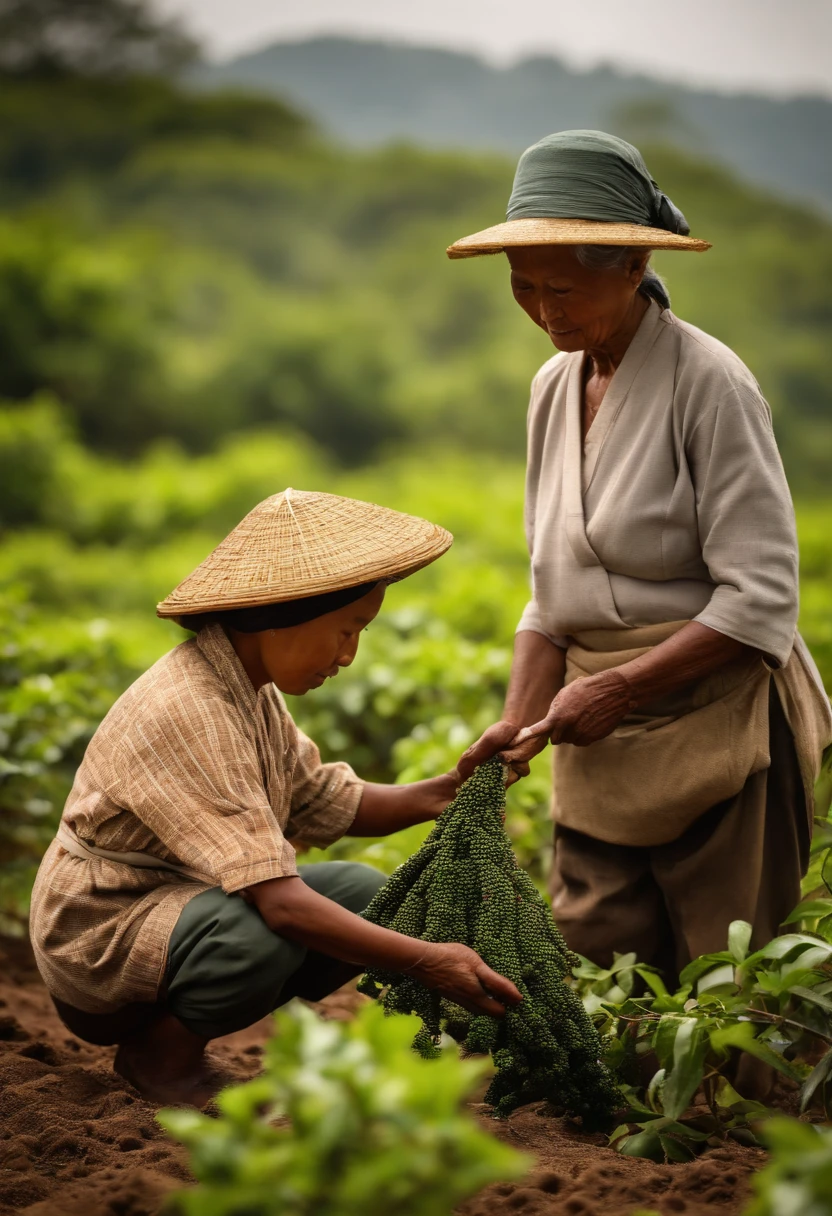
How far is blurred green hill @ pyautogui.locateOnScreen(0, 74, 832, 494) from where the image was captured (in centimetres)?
1136

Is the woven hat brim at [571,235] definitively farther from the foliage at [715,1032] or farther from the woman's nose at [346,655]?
the foliage at [715,1032]

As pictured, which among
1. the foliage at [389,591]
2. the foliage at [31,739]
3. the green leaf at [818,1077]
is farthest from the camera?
the foliage at [389,591]

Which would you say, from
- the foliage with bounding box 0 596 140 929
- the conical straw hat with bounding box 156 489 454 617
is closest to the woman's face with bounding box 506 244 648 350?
the conical straw hat with bounding box 156 489 454 617

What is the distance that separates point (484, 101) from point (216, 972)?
15746mm

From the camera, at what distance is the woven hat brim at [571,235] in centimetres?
235

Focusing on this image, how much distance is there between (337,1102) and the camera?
4.20ft

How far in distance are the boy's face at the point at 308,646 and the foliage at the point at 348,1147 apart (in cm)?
111

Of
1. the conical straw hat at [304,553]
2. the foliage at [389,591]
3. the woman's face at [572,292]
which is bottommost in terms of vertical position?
the foliage at [389,591]

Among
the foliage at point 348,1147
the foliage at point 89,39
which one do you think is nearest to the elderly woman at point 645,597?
the foliage at point 348,1147

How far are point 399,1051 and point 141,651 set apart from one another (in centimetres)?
349

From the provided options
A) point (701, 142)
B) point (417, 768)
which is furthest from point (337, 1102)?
point (701, 142)

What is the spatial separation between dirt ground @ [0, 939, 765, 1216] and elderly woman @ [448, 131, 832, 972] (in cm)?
62

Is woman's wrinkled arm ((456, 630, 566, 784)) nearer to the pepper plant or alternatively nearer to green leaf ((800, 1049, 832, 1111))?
the pepper plant

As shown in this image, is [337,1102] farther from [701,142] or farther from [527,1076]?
[701,142]
